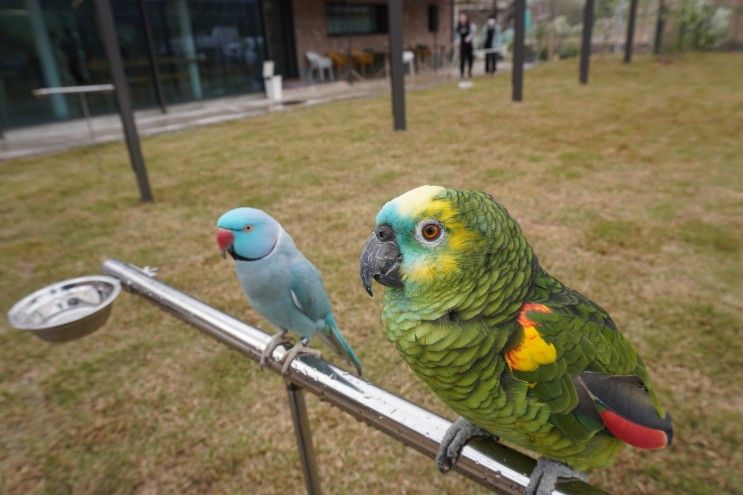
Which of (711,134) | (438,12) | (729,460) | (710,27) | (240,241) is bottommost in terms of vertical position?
(729,460)

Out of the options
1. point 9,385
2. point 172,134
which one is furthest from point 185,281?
point 172,134

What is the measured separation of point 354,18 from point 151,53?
780 cm

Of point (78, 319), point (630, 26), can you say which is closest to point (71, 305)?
point (78, 319)

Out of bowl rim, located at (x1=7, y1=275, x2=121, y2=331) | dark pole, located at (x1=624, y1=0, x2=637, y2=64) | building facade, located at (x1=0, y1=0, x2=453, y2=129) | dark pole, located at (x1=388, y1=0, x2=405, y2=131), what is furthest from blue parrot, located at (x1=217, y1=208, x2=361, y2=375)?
dark pole, located at (x1=624, y1=0, x2=637, y2=64)

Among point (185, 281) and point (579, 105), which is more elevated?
point (579, 105)

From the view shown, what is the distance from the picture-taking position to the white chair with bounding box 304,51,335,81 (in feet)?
45.9

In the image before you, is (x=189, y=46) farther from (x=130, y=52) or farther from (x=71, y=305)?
(x=71, y=305)

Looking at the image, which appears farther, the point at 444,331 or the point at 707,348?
the point at 707,348

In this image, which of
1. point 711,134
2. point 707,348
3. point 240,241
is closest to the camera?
point 240,241

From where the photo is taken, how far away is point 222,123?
905 cm

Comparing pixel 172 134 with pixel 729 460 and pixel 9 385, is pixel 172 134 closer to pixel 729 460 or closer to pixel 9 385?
pixel 9 385

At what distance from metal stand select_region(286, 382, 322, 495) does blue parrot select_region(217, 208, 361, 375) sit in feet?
0.44

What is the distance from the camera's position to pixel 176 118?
992cm

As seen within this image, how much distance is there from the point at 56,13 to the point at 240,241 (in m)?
10.7
